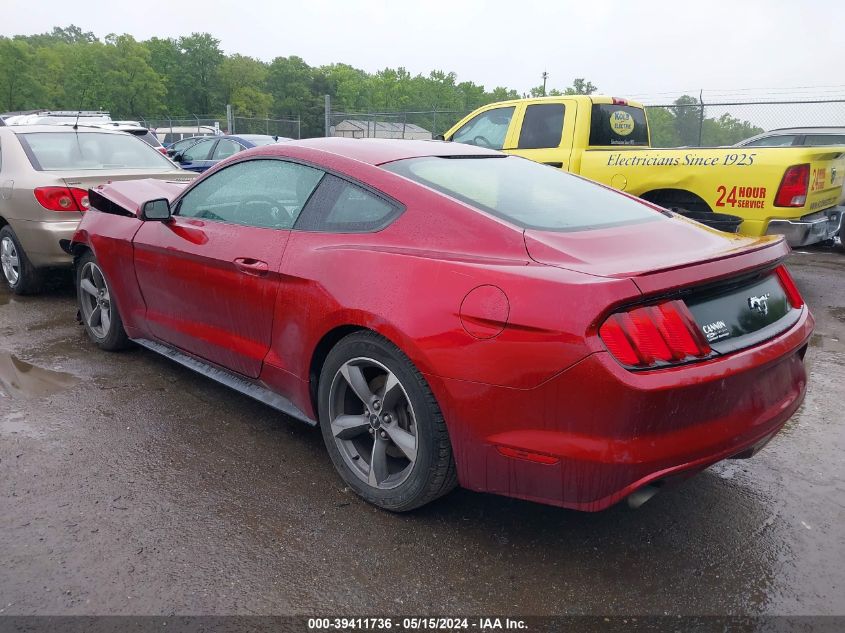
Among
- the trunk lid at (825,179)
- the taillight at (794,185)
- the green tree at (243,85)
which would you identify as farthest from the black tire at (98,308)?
the green tree at (243,85)

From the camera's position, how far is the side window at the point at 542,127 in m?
7.80

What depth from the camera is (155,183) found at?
4988 mm

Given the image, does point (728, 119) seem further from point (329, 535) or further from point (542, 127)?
point (329, 535)

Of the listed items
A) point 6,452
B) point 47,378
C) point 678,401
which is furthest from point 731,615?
point 47,378

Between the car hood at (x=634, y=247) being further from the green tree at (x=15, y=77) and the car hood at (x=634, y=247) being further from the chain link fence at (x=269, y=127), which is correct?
the green tree at (x=15, y=77)

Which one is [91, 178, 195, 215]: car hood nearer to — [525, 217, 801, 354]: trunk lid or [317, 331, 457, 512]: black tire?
[317, 331, 457, 512]: black tire

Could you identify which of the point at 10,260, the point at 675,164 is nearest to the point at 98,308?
the point at 10,260

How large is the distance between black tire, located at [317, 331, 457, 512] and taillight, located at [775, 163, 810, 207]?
4.85 metres

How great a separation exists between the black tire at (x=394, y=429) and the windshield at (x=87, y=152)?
15.1 ft

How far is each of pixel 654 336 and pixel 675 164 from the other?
5.04m

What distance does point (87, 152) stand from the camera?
6.77m

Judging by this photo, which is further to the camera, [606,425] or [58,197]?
[58,197]

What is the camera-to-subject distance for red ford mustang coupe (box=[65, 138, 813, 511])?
227 cm

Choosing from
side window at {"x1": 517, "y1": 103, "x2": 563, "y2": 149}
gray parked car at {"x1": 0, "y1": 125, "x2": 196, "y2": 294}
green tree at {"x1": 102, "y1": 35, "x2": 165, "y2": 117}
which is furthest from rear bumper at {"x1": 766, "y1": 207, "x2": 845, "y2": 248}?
green tree at {"x1": 102, "y1": 35, "x2": 165, "y2": 117}
